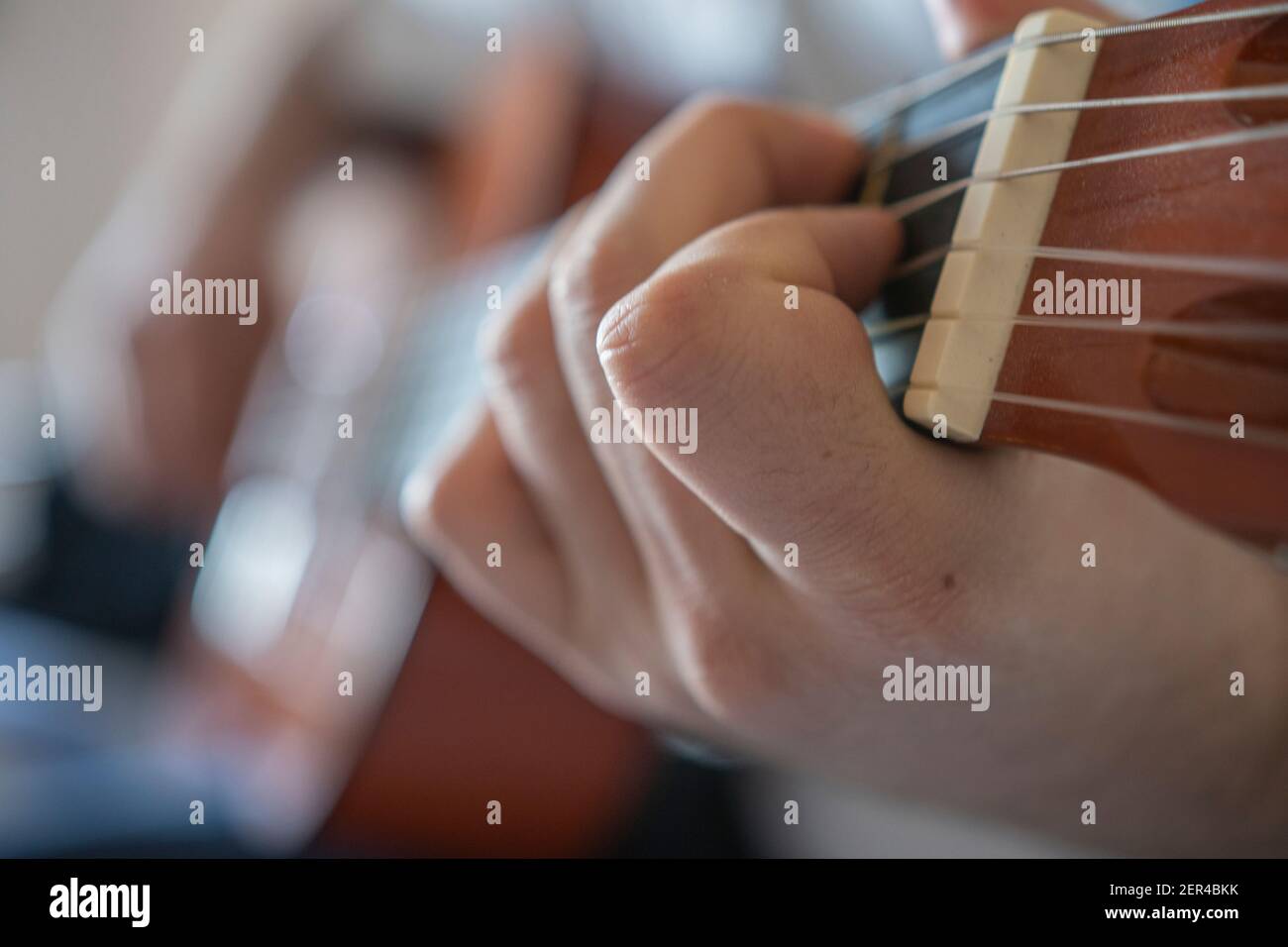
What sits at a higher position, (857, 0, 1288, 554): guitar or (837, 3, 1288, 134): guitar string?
(837, 3, 1288, 134): guitar string

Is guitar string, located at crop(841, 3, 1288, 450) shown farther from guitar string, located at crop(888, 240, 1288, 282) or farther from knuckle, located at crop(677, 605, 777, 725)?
knuckle, located at crop(677, 605, 777, 725)

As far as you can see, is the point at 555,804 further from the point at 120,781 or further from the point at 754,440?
the point at 754,440

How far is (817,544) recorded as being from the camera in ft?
0.92

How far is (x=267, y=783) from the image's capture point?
0.82m

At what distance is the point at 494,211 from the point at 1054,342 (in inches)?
27.3

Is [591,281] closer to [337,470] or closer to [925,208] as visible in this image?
[925,208]

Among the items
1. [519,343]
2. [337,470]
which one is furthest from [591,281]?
[337,470]

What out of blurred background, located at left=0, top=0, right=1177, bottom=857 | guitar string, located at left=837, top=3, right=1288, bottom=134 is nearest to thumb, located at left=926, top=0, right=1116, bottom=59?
guitar string, located at left=837, top=3, right=1288, bottom=134

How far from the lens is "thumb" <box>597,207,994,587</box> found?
24 centimetres

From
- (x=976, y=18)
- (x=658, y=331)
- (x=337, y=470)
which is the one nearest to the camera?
(x=658, y=331)

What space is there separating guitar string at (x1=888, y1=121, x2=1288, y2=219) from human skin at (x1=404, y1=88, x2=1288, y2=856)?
0.03m

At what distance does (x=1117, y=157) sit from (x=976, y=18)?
12 cm

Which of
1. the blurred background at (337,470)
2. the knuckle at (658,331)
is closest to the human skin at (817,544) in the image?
the knuckle at (658,331)
